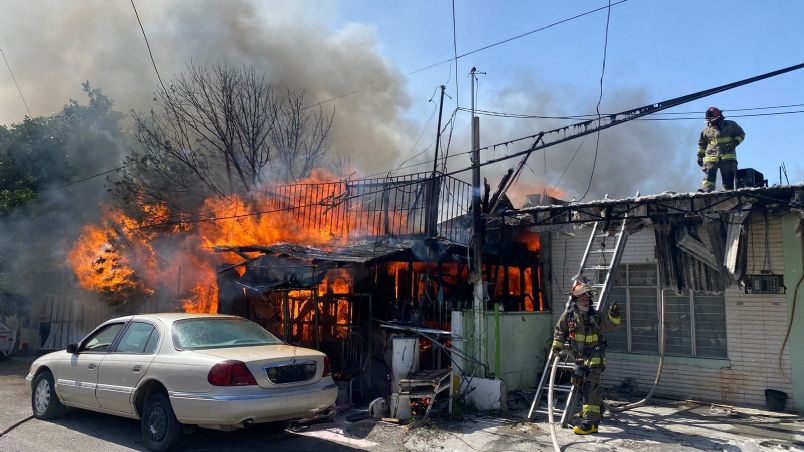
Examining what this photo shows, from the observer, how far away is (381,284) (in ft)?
33.9

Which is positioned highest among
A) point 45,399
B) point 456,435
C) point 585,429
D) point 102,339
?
point 102,339

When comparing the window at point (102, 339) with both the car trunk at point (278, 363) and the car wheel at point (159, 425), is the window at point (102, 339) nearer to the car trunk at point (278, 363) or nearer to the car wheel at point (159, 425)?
the car wheel at point (159, 425)

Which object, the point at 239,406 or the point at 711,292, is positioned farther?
the point at 711,292

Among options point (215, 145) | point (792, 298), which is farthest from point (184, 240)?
point (792, 298)

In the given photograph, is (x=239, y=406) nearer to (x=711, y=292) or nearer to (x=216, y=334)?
(x=216, y=334)

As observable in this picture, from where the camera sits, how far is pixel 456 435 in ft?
22.0

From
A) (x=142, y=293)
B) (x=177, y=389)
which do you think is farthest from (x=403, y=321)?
(x=142, y=293)

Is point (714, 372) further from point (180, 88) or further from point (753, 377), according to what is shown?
point (180, 88)

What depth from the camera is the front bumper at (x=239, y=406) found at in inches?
203

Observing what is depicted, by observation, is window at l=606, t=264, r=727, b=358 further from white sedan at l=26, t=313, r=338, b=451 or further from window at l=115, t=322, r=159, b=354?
window at l=115, t=322, r=159, b=354

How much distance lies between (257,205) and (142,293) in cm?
372

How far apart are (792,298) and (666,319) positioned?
6.11 ft

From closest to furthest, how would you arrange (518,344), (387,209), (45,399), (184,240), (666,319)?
1. (45,399)
2. (518,344)
3. (666,319)
4. (387,209)
5. (184,240)

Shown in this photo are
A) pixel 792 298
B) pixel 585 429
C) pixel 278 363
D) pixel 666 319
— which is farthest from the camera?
pixel 666 319
